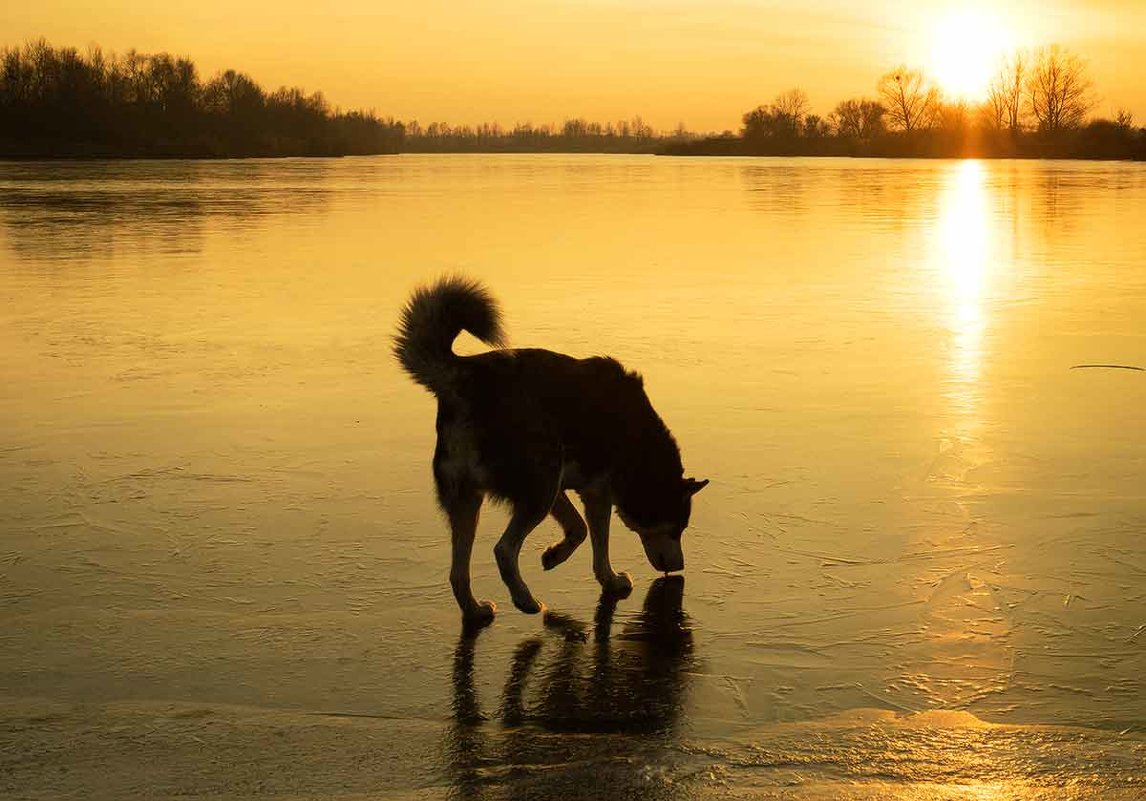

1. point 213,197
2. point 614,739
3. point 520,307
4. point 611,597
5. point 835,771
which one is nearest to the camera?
point 835,771

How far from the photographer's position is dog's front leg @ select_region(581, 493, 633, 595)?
575 centimetres

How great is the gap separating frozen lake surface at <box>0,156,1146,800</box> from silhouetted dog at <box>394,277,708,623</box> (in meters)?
0.30

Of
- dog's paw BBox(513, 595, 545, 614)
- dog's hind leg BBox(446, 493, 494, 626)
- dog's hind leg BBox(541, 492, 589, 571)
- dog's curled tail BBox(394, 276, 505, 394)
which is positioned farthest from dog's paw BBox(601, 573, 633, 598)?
dog's curled tail BBox(394, 276, 505, 394)

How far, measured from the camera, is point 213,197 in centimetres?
3909

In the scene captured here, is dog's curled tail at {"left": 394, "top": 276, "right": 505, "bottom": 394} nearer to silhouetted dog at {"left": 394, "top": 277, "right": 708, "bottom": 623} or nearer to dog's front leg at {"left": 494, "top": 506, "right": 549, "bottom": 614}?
silhouetted dog at {"left": 394, "top": 277, "right": 708, "bottom": 623}

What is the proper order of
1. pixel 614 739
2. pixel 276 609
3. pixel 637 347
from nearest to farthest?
1. pixel 614 739
2. pixel 276 609
3. pixel 637 347

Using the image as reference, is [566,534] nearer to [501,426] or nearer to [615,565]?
[615,565]

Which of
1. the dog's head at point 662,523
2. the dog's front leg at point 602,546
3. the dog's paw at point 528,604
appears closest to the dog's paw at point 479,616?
the dog's paw at point 528,604

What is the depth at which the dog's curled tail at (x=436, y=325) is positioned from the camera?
5367 mm

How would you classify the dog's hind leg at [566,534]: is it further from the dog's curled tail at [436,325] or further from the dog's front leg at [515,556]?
the dog's curled tail at [436,325]

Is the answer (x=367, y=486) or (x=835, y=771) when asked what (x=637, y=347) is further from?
(x=835, y=771)

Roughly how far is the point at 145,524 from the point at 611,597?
248 cm

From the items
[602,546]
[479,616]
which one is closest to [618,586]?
[602,546]

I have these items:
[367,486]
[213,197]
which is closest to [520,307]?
[367,486]
